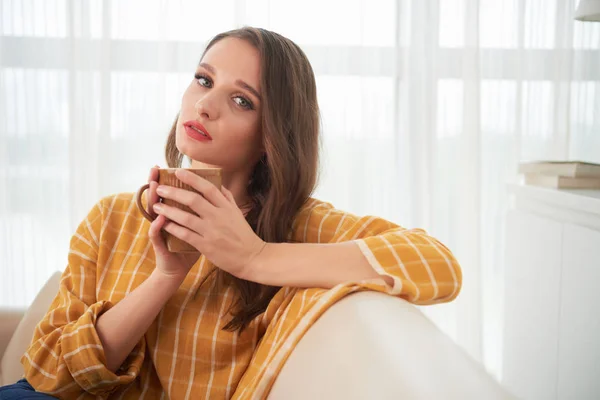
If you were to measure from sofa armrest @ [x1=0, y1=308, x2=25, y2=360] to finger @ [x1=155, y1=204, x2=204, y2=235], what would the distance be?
806 mm

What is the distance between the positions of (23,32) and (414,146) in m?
1.67

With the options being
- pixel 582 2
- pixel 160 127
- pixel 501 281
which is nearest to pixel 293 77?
pixel 582 2

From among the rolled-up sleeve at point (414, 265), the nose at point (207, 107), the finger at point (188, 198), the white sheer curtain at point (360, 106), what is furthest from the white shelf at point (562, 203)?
the finger at point (188, 198)

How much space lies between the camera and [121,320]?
4.00 ft

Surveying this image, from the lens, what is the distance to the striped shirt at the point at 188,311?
118cm

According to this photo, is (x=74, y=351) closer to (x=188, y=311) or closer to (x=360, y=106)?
(x=188, y=311)

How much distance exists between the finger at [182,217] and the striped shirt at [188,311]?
246 millimetres

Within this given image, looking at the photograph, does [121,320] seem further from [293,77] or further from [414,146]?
[414,146]

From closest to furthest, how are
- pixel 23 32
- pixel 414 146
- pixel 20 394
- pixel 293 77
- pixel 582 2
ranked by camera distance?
pixel 20 394 < pixel 293 77 < pixel 582 2 < pixel 23 32 < pixel 414 146

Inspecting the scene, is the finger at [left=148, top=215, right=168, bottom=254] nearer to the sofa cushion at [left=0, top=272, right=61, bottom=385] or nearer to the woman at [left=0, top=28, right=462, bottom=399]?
the woman at [left=0, top=28, right=462, bottom=399]

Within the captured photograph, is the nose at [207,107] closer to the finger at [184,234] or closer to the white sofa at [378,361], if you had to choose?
the finger at [184,234]

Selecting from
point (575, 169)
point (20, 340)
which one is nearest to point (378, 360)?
point (20, 340)

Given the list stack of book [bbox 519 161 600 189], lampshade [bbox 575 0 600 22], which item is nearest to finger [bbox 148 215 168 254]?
stack of book [bbox 519 161 600 189]

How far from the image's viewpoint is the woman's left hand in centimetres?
106
